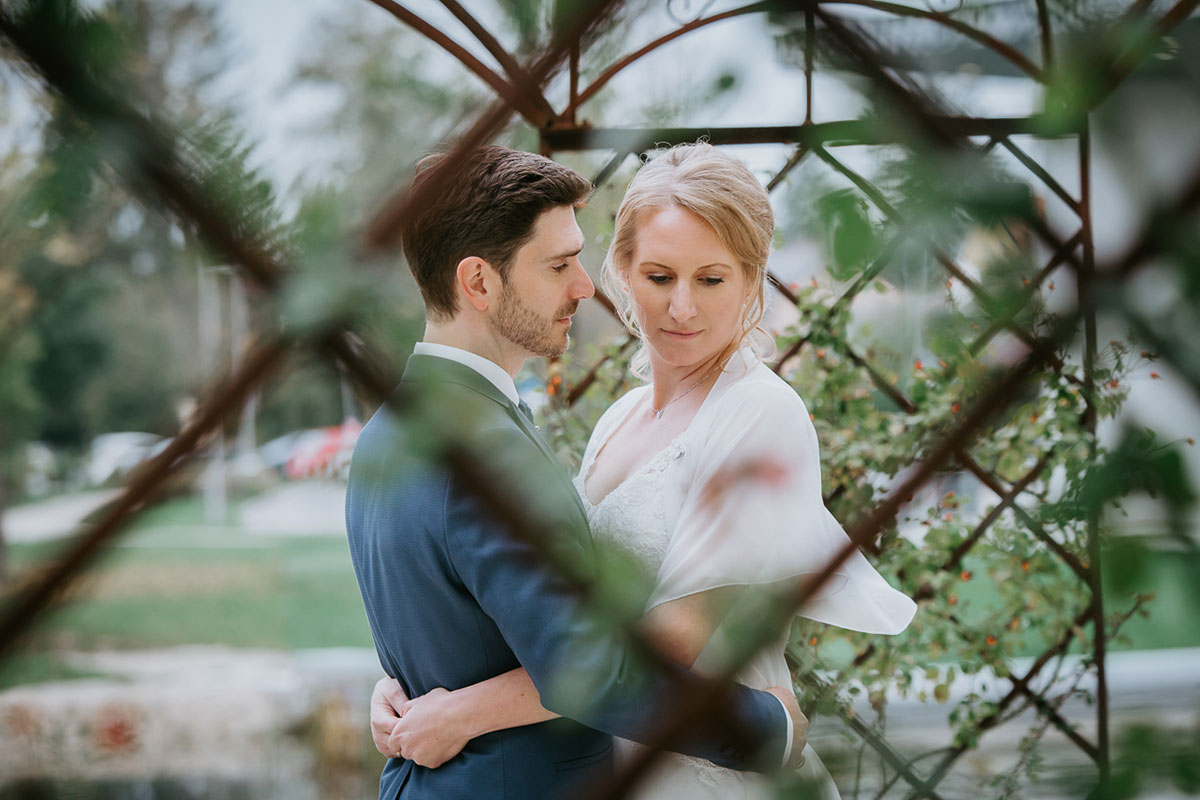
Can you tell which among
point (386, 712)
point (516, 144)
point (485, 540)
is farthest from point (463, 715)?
point (516, 144)

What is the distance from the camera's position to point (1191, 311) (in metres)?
0.47

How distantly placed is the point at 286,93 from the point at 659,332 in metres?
1.19

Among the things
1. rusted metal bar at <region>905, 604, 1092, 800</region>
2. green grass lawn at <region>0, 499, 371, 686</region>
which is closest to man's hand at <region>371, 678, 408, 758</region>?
green grass lawn at <region>0, 499, 371, 686</region>

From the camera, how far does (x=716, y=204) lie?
61.5 inches

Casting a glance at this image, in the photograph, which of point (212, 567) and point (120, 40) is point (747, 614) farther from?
point (212, 567)

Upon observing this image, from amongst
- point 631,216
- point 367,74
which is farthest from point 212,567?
point 367,74

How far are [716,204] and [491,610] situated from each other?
0.76 meters

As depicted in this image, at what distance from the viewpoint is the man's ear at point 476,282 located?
1.48 meters

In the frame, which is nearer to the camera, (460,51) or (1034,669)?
(460,51)

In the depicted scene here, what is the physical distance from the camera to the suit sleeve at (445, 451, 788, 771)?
60cm

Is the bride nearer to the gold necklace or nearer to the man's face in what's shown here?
the gold necklace

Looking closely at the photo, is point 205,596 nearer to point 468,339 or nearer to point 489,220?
point 468,339

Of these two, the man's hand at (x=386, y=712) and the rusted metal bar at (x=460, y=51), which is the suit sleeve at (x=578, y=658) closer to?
the rusted metal bar at (x=460, y=51)

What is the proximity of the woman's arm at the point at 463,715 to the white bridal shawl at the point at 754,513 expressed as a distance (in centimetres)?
28
